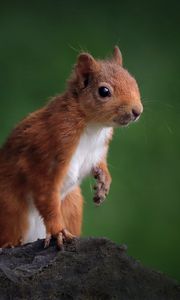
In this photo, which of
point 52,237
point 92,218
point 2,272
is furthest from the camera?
point 92,218

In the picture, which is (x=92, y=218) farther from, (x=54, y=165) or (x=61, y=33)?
(x=54, y=165)

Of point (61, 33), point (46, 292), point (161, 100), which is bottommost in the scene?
point (46, 292)

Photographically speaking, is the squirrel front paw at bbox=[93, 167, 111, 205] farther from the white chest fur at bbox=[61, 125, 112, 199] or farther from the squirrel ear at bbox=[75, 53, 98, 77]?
the squirrel ear at bbox=[75, 53, 98, 77]

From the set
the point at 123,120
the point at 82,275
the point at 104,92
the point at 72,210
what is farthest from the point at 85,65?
the point at 82,275

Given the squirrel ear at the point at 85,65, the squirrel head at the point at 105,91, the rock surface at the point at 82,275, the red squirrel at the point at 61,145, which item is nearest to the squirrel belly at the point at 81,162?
the red squirrel at the point at 61,145

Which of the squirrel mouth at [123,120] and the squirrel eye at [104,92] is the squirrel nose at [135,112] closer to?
the squirrel mouth at [123,120]

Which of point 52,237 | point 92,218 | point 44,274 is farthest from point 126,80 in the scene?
point 92,218

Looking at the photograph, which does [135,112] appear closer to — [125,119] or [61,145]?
[125,119]
